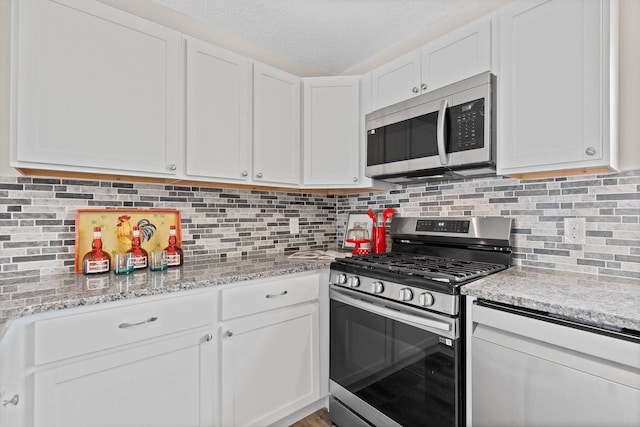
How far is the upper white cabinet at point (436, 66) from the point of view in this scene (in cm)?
165

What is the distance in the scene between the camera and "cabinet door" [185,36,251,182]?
1779 millimetres

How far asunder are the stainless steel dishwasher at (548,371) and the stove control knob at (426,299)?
17cm

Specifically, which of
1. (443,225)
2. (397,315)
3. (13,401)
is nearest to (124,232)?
(13,401)

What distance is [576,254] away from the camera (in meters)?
1.56

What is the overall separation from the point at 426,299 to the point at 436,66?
1315mm

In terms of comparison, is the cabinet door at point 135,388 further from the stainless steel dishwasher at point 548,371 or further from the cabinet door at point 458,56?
the cabinet door at point 458,56

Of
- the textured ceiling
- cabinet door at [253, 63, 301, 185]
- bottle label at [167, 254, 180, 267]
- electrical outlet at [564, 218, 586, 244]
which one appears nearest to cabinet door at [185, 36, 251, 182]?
cabinet door at [253, 63, 301, 185]

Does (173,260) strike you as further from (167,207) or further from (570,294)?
(570,294)

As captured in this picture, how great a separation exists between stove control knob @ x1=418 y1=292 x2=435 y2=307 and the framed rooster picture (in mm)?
1468

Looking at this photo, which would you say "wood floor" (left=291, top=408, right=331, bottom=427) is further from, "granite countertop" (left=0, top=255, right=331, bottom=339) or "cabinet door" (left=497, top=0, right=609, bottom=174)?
"cabinet door" (left=497, top=0, right=609, bottom=174)

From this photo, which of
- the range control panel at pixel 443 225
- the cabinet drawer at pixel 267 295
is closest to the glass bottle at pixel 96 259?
the cabinet drawer at pixel 267 295

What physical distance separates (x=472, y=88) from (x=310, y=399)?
197cm

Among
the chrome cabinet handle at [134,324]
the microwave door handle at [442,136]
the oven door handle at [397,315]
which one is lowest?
the oven door handle at [397,315]

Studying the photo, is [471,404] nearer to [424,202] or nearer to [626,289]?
[626,289]
